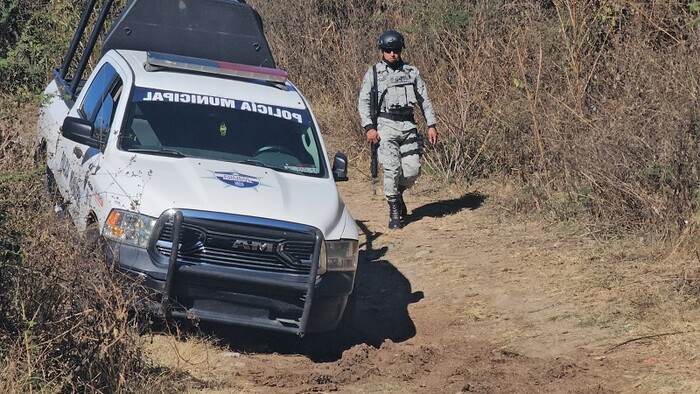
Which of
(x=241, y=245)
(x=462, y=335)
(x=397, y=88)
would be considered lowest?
(x=462, y=335)

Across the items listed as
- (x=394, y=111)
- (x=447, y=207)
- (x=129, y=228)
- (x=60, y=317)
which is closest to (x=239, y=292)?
(x=129, y=228)

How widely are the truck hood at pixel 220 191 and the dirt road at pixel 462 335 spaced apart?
2.96ft

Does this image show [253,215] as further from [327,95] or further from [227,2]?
[327,95]

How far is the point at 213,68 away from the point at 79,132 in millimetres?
1258

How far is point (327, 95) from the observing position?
630 inches

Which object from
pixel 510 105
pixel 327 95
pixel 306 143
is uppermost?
pixel 306 143

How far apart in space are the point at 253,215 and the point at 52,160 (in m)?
2.67

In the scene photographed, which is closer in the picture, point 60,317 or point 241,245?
point 60,317

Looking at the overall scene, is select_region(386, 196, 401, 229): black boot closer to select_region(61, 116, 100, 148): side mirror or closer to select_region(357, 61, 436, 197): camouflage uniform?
select_region(357, 61, 436, 197): camouflage uniform

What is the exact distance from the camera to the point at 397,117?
1077 cm

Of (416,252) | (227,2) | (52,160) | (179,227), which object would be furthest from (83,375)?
(227,2)

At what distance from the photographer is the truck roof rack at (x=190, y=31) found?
10.4 metres

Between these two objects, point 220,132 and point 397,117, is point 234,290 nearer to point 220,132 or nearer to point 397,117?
point 220,132

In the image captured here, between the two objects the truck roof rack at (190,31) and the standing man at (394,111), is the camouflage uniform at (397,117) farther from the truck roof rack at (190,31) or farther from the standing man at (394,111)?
the truck roof rack at (190,31)
